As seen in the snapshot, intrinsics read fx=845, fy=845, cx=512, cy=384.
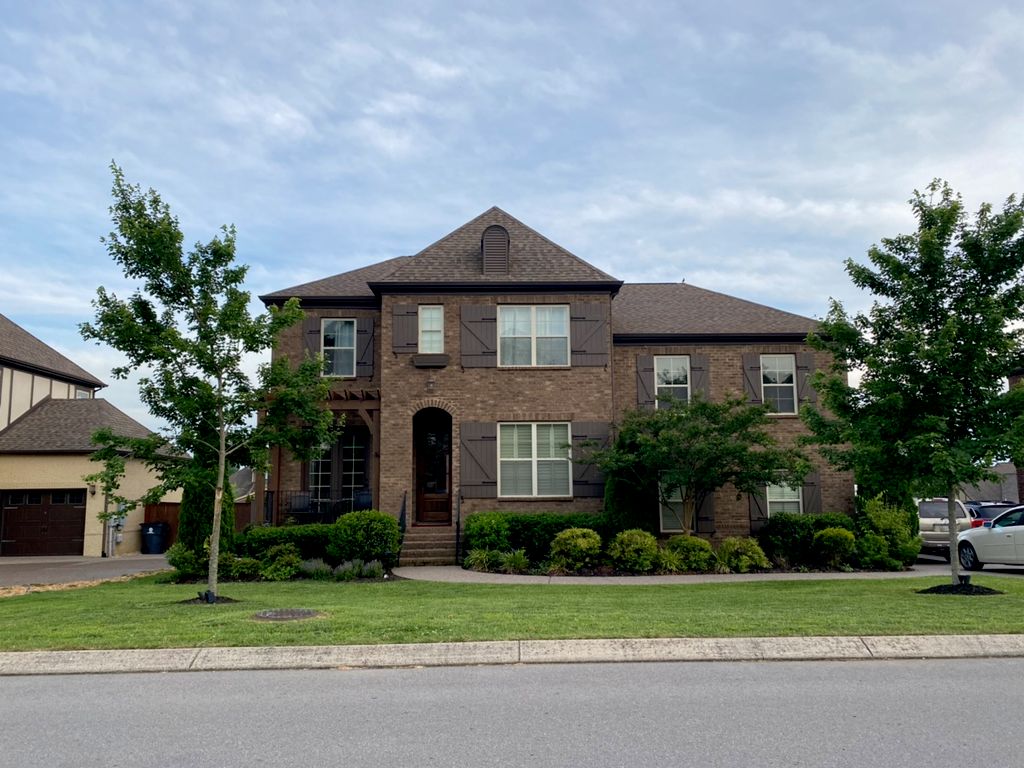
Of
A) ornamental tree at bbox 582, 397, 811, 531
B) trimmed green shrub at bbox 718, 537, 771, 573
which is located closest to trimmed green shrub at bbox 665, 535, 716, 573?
trimmed green shrub at bbox 718, 537, 771, 573

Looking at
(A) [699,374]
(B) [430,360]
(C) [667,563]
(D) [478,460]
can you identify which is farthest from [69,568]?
(A) [699,374]

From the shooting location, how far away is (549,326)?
68.1ft

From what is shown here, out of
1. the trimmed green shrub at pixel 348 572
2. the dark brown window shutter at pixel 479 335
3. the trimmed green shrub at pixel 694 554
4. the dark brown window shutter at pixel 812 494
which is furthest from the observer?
the dark brown window shutter at pixel 812 494

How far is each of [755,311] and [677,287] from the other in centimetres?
291

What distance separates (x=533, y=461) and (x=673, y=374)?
4415 mm

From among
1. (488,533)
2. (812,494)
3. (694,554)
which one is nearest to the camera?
(694,554)

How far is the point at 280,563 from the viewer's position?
16.9 metres

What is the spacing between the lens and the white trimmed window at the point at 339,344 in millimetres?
21562

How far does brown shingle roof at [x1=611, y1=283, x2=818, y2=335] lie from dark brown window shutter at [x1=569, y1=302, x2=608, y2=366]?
3.17ft

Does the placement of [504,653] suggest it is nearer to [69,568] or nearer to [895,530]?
[895,530]

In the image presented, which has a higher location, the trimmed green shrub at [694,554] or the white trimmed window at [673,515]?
the white trimmed window at [673,515]

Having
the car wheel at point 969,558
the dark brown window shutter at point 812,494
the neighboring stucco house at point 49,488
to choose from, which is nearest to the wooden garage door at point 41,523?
the neighboring stucco house at point 49,488

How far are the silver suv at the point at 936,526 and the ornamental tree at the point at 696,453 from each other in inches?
169

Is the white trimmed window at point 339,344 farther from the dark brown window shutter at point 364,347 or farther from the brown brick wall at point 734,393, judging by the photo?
the brown brick wall at point 734,393
